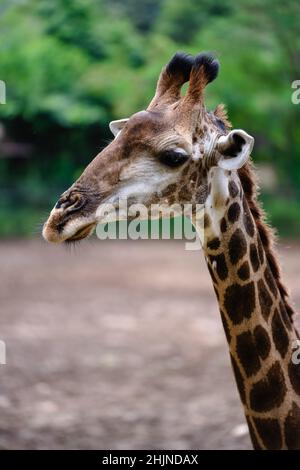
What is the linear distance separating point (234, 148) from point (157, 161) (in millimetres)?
292

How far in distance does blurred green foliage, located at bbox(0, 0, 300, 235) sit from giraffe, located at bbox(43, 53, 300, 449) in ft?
31.4

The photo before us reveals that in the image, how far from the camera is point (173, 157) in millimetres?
3033

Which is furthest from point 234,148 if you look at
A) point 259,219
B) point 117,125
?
point 117,125

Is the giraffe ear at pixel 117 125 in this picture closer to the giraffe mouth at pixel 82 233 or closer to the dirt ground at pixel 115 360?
the giraffe mouth at pixel 82 233

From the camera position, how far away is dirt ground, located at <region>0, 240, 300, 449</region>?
5.66m

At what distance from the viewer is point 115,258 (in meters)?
14.6

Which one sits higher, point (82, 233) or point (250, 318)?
point (82, 233)

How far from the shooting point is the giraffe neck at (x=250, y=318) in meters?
3.12

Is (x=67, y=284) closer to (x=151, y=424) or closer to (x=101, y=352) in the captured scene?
(x=101, y=352)

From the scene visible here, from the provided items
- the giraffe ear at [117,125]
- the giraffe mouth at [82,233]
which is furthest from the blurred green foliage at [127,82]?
the giraffe mouth at [82,233]

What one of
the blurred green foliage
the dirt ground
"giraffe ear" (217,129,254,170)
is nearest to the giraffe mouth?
"giraffe ear" (217,129,254,170)

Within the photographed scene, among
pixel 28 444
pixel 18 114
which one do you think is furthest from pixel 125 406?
pixel 18 114

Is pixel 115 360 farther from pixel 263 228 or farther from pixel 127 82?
pixel 127 82
